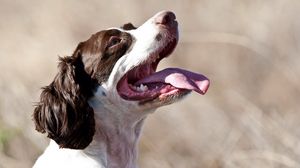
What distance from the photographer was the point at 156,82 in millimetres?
6141

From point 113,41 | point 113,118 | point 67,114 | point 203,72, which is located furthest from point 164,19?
point 203,72

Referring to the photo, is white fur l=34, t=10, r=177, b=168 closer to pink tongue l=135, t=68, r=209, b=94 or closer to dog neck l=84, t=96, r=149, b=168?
dog neck l=84, t=96, r=149, b=168

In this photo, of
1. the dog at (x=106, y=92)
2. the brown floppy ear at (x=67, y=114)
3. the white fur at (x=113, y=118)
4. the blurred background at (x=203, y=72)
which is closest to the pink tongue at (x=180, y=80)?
the dog at (x=106, y=92)

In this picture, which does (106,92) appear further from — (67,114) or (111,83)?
(67,114)

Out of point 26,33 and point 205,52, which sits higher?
point 205,52

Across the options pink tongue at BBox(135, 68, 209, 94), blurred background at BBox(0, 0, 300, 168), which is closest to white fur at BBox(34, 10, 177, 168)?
pink tongue at BBox(135, 68, 209, 94)

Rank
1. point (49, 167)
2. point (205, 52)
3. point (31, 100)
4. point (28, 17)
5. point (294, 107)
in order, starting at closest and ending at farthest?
point (49, 167) → point (31, 100) → point (294, 107) → point (205, 52) → point (28, 17)

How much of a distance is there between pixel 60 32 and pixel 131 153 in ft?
14.9

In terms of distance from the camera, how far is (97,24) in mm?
10906

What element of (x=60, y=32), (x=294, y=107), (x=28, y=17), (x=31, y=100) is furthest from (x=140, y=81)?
(x=28, y=17)

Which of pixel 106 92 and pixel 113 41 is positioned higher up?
pixel 113 41

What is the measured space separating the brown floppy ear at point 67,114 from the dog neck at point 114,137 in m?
0.09

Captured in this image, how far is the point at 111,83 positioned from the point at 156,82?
21cm

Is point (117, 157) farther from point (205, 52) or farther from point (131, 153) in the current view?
point (205, 52)
